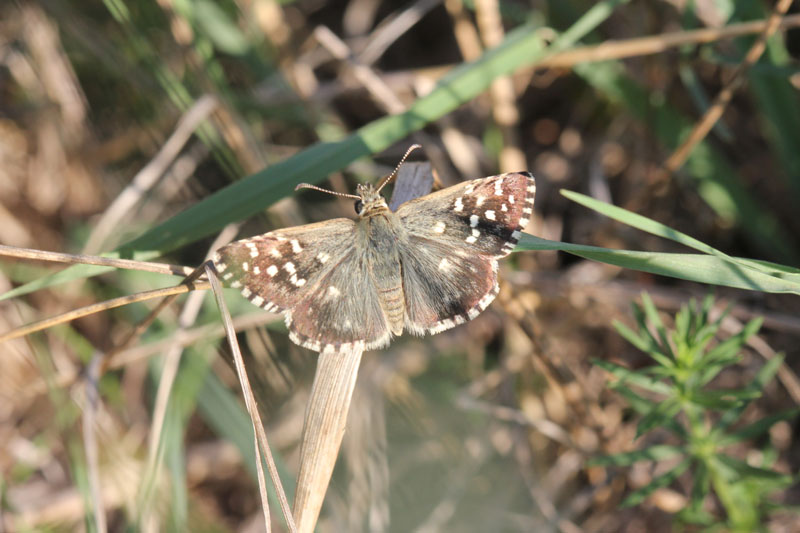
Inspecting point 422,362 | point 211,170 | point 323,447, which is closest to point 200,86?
point 211,170

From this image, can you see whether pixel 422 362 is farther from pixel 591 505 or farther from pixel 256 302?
pixel 256 302

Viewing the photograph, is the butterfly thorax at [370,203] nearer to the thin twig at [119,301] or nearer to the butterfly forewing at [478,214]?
the butterfly forewing at [478,214]

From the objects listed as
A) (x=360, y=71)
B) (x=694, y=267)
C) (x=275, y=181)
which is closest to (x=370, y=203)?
(x=275, y=181)

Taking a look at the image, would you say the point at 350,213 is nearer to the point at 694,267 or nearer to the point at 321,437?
the point at 321,437

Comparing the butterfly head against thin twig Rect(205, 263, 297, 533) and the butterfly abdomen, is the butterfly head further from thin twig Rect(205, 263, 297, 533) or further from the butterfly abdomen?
thin twig Rect(205, 263, 297, 533)

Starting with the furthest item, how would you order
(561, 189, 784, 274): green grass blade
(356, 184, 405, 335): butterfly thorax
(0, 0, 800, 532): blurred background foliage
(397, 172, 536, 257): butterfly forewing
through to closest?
(0, 0, 800, 532): blurred background foliage, (356, 184, 405, 335): butterfly thorax, (397, 172, 536, 257): butterfly forewing, (561, 189, 784, 274): green grass blade

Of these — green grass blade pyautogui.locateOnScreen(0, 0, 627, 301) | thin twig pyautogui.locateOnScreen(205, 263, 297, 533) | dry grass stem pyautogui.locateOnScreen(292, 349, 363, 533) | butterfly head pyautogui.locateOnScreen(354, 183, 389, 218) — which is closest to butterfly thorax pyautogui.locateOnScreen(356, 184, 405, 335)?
butterfly head pyautogui.locateOnScreen(354, 183, 389, 218)
